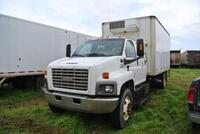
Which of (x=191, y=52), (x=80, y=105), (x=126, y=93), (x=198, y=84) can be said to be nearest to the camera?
(x=198, y=84)

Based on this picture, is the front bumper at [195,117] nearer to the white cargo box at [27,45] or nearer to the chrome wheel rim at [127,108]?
the chrome wheel rim at [127,108]

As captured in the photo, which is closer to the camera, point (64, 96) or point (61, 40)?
point (64, 96)

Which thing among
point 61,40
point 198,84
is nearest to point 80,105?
point 198,84

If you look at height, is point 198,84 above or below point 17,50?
below

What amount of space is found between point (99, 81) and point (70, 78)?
721 mm

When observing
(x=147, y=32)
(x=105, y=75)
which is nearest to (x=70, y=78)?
(x=105, y=75)

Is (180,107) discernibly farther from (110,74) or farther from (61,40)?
(61,40)

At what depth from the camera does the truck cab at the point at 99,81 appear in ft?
15.1

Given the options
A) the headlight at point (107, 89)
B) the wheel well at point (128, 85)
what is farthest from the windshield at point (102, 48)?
the headlight at point (107, 89)

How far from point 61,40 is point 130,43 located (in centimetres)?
596

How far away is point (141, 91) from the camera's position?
269 inches

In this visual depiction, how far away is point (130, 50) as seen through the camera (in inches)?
239

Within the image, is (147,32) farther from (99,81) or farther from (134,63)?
(99,81)

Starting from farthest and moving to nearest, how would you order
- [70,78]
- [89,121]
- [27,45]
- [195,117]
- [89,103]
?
[27,45]
[89,121]
[70,78]
[89,103]
[195,117]
